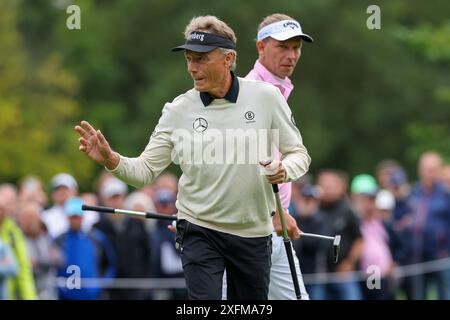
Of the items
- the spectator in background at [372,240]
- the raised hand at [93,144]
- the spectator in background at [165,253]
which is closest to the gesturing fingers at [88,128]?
the raised hand at [93,144]

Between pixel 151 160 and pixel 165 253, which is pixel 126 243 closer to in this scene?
pixel 165 253

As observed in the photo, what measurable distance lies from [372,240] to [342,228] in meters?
1.02

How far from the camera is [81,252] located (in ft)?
52.7

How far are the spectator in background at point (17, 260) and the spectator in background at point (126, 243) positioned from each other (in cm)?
169

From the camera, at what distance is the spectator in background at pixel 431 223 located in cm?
1811

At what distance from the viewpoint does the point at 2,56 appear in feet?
139

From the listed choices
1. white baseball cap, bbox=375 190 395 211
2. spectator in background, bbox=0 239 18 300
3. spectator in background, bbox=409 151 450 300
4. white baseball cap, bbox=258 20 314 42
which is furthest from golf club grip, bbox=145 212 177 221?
spectator in background, bbox=409 151 450 300

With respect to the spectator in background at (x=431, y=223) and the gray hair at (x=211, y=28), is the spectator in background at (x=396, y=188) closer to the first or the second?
the spectator in background at (x=431, y=223)

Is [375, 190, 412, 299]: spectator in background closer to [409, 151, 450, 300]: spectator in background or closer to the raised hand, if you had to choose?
[409, 151, 450, 300]: spectator in background

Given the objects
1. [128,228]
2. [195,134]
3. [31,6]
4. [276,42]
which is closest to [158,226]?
[128,228]

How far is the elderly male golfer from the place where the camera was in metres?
8.80
